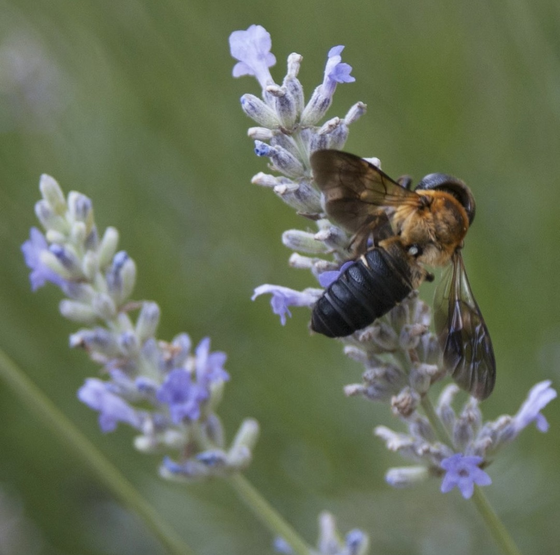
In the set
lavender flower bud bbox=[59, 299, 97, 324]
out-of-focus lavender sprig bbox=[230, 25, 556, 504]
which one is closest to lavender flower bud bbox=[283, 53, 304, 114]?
out-of-focus lavender sprig bbox=[230, 25, 556, 504]

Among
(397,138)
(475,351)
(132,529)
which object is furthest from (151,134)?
(475,351)

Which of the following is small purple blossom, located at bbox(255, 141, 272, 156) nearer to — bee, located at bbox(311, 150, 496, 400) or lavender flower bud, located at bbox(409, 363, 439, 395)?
bee, located at bbox(311, 150, 496, 400)

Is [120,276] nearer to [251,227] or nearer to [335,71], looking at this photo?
[335,71]

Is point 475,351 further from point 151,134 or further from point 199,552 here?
point 151,134

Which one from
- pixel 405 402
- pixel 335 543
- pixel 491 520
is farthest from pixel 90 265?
pixel 491 520

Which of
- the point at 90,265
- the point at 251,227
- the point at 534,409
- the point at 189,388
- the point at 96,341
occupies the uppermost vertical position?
the point at 251,227

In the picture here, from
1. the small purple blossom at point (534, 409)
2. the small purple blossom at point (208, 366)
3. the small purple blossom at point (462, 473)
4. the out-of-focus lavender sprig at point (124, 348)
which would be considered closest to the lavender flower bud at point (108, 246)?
the out-of-focus lavender sprig at point (124, 348)

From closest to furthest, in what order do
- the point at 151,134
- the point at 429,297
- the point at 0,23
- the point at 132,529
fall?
Answer: the point at 429,297 < the point at 132,529 < the point at 151,134 < the point at 0,23
